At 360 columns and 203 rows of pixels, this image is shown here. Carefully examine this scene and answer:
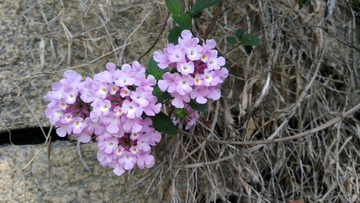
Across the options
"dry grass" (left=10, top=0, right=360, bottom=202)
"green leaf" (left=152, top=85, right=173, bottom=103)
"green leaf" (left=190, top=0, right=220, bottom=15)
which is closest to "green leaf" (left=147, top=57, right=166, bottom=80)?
"green leaf" (left=152, top=85, right=173, bottom=103)

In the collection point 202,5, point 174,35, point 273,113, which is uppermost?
point 202,5

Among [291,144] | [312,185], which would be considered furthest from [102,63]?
[312,185]

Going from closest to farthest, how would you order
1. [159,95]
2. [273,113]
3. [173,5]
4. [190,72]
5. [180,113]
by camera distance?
[190,72] → [159,95] → [173,5] → [180,113] → [273,113]

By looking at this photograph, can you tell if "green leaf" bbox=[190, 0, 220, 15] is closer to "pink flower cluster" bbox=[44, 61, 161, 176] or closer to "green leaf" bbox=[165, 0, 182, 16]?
"green leaf" bbox=[165, 0, 182, 16]

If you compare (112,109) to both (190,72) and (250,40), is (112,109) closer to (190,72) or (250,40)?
(190,72)

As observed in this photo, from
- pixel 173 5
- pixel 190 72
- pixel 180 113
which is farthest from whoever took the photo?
pixel 180 113

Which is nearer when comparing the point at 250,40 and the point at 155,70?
the point at 155,70

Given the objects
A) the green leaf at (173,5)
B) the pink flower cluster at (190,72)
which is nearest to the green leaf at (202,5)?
the green leaf at (173,5)

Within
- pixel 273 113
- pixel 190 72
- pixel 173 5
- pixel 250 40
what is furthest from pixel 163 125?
pixel 273 113
